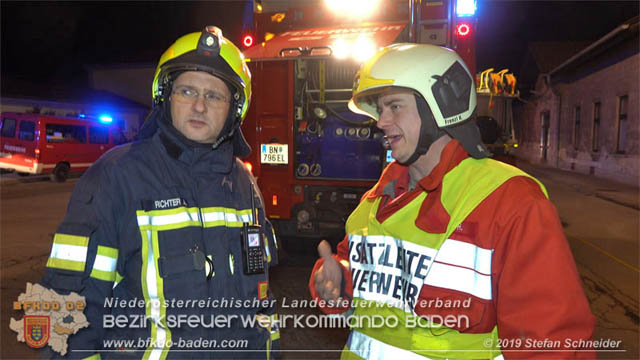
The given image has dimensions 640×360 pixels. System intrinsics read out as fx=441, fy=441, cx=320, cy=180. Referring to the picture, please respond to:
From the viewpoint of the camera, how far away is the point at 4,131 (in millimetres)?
17000

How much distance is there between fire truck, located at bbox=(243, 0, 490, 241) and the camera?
5445 mm

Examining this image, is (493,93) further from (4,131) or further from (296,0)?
(4,131)

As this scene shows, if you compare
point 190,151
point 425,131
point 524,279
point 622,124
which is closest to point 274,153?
point 190,151

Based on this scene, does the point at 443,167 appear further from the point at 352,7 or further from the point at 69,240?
the point at 352,7

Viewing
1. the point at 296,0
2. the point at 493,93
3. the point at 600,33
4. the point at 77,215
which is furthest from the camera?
the point at 600,33

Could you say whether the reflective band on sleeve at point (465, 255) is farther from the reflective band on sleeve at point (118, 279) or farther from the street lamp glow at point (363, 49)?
the street lamp glow at point (363, 49)

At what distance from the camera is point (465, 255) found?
1.60 metres

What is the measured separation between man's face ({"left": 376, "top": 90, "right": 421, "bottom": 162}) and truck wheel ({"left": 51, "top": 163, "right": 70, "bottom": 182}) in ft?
60.8

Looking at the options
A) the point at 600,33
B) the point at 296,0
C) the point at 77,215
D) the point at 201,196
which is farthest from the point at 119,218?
the point at 600,33

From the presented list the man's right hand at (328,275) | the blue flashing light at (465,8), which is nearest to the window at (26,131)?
the blue flashing light at (465,8)

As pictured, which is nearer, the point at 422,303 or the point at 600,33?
the point at 422,303

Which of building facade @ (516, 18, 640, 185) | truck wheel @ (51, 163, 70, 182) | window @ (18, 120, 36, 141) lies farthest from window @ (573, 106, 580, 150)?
window @ (18, 120, 36, 141)

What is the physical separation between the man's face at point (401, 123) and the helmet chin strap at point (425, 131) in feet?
0.05

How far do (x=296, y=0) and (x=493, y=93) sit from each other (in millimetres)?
3451
